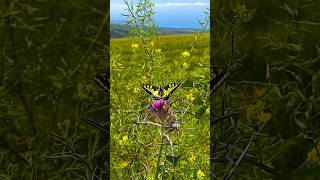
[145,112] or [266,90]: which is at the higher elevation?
[266,90]

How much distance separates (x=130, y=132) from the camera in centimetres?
274

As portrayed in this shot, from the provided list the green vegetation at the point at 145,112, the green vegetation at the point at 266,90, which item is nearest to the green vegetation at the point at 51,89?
the green vegetation at the point at 266,90


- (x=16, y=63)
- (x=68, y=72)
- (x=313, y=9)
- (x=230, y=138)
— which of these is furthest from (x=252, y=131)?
(x=16, y=63)

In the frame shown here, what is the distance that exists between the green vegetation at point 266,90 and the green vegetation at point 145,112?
0.68 metres

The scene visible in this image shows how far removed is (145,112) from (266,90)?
944 mm

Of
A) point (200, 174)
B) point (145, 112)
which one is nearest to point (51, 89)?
point (145, 112)

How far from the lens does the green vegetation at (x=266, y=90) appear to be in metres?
1.75

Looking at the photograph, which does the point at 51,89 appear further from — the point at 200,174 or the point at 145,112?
the point at 200,174

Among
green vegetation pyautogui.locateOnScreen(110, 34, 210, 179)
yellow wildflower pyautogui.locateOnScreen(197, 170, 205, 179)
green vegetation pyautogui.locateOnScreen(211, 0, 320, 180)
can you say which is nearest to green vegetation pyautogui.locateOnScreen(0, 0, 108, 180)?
green vegetation pyautogui.locateOnScreen(211, 0, 320, 180)

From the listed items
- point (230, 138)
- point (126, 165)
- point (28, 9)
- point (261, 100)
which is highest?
point (28, 9)

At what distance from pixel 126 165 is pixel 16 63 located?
99 centimetres

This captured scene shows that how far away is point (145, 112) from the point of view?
255 cm

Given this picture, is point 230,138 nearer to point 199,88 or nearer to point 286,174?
point 286,174

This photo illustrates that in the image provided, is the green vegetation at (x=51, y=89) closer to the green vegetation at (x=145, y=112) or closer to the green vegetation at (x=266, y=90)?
the green vegetation at (x=266, y=90)
